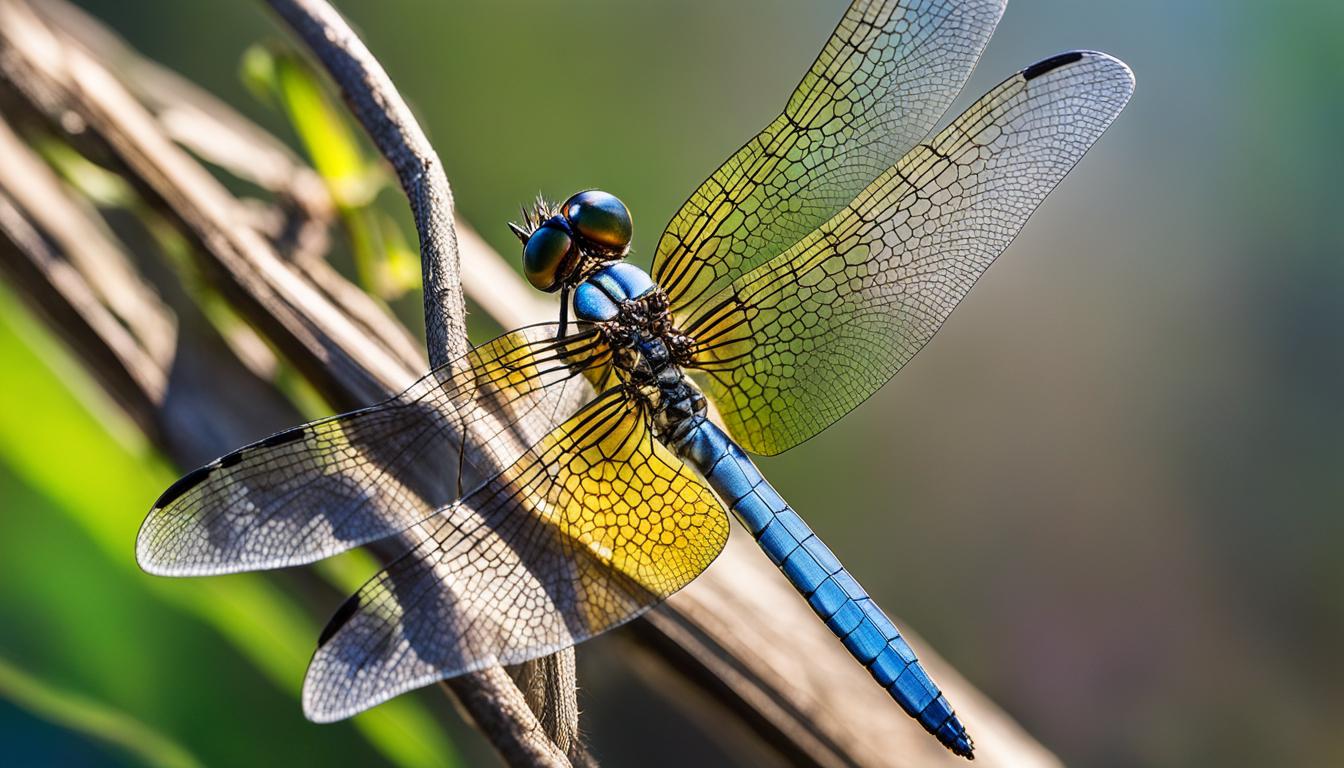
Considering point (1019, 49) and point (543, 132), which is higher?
point (543, 132)

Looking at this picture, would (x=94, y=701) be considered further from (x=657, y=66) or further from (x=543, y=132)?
(x=657, y=66)

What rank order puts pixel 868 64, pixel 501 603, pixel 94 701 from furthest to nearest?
pixel 94 701 < pixel 868 64 < pixel 501 603

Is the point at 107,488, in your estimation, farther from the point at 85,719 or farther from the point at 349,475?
the point at 349,475

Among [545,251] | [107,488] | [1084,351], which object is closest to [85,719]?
[107,488]

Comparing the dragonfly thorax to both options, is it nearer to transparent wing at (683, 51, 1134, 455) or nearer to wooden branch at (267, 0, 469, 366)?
transparent wing at (683, 51, 1134, 455)

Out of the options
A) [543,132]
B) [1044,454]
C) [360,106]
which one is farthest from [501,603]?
[1044,454]

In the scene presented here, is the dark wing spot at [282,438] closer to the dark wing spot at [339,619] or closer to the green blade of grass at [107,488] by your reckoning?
Answer: the dark wing spot at [339,619]
